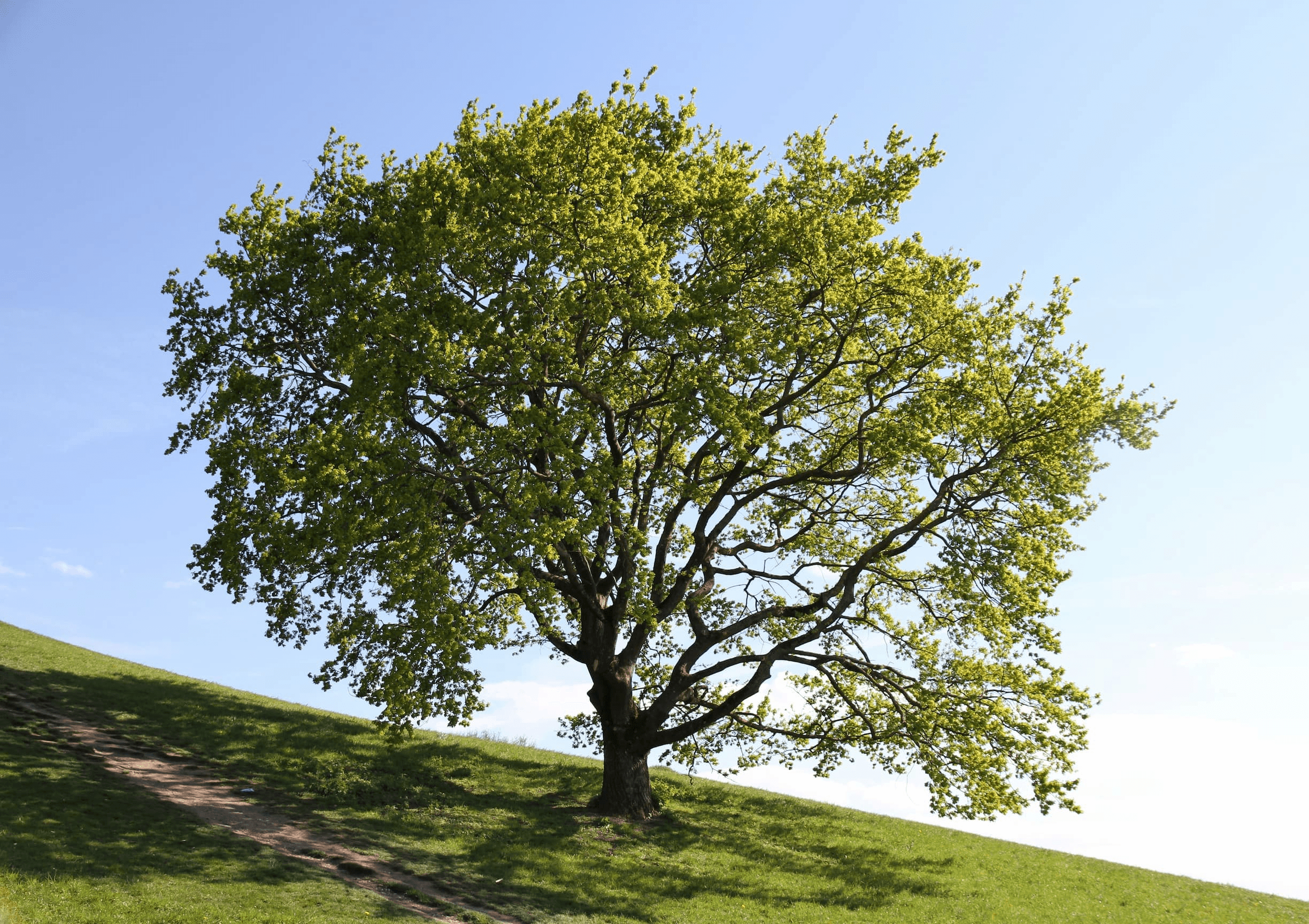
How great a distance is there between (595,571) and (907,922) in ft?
43.2

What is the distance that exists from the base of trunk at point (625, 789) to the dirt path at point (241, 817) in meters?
8.15

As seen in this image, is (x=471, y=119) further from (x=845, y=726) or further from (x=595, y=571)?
(x=845, y=726)

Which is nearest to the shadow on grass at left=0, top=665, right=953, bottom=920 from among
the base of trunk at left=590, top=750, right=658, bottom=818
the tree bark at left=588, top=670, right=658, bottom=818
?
the base of trunk at left=590, top=750, right=658, bottom=818

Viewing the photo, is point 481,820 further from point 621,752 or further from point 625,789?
Answer: point 621,752

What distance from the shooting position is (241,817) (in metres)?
24.1

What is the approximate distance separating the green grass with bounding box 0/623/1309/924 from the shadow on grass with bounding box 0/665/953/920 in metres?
0.08

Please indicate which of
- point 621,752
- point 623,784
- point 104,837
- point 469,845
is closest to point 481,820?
point 469,845

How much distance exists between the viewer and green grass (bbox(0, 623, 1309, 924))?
19.6m

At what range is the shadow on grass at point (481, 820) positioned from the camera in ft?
74.2

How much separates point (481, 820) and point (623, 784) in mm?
4496

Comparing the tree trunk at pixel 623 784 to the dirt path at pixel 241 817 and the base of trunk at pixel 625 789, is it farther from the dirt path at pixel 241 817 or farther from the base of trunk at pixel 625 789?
the dirt path at pixel 241 817

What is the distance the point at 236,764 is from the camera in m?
28.7

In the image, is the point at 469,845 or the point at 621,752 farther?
the point at 621,752

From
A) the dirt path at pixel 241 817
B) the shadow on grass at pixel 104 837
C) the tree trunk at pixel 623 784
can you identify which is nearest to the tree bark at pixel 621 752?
the tree trunk at pixel 623 784
